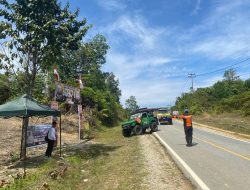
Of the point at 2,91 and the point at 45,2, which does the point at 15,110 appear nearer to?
the point at 45,2

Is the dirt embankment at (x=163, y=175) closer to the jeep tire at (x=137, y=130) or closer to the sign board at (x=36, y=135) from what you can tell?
the sign board at (x=36, y=135)

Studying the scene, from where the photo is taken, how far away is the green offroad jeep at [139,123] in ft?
76.0

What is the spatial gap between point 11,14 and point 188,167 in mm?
10495

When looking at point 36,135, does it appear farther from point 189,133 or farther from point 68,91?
point 189,133

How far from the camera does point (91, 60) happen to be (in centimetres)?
6212

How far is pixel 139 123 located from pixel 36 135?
38.2 feet

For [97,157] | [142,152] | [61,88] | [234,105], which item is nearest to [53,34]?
[61,88]

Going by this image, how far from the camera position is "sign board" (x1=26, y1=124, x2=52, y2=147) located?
12.8 meters

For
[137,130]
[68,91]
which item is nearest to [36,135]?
[68,91]

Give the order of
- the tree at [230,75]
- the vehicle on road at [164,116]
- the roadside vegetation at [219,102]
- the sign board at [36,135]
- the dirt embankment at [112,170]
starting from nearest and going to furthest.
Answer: the dirt embankment at [112,170] < the sign board at [36,135] < the vehicle on road at [164,116] < the roadside vegetation at [219,102] < the tree at [230,75]

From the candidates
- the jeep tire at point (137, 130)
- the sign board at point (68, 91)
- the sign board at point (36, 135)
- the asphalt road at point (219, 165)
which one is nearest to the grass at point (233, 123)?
the jeep tire at point (137, 130)

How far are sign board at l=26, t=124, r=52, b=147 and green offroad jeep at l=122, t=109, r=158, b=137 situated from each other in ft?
33.5

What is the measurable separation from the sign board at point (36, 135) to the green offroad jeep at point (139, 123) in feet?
33.5

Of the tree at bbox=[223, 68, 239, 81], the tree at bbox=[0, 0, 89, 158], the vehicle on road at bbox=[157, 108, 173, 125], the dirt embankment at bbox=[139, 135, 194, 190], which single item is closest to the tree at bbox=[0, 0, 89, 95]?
the tree at bbox=[0, 0, 89, 158]
